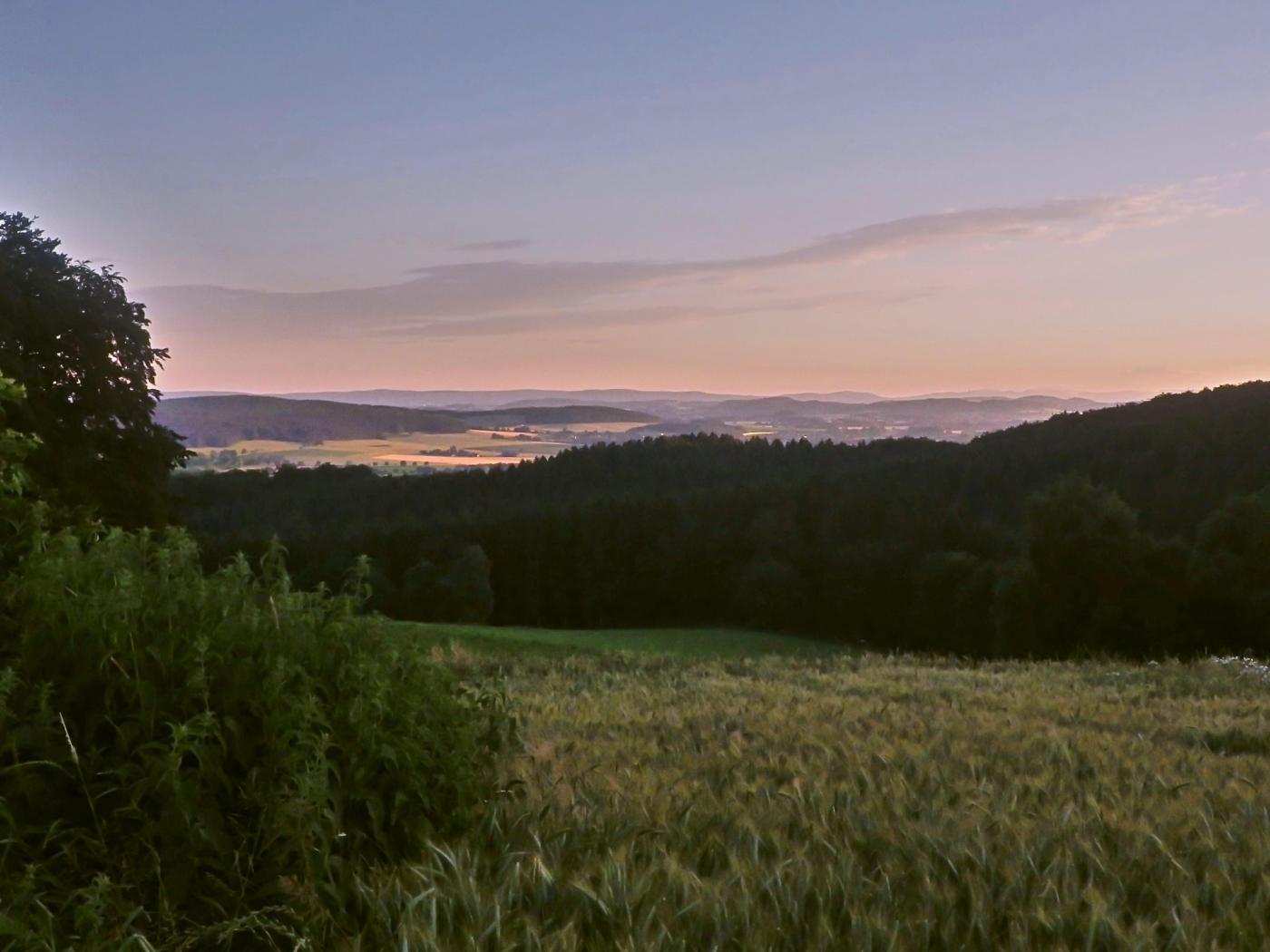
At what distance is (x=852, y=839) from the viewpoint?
468 centimetres

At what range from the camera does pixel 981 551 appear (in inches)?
3250

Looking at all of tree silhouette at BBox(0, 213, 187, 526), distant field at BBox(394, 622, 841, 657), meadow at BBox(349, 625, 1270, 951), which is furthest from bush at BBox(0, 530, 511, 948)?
tree silhouette at BBox(0, 213, 187, 526)

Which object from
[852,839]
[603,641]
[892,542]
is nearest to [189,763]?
[852,839]

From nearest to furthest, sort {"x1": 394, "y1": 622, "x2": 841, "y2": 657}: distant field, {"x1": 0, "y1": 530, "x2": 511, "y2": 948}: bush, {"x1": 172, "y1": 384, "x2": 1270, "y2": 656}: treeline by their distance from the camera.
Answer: {"x1": 0, "y1": 530, "x2": 511, "y2": 948}: bush, {"x1": 394, "y1": 622, "x2": 841, "y2": 657}: distant field, {"x1": 172, "y1": 384, "x2": 1270, "y2": 656}: treeline

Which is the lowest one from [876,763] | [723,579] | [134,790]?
[723,579]

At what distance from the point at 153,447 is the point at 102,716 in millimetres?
25571

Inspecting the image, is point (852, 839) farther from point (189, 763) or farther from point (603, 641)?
point (603, 641)

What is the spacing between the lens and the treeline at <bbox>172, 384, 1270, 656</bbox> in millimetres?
51281

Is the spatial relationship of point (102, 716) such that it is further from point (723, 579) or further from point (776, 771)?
point (723, 579)

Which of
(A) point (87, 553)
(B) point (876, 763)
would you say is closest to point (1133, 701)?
(B) point (876, 763)

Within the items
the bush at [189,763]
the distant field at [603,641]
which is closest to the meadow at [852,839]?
the bush at [189,763]

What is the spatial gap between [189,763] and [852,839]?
278 centimetres

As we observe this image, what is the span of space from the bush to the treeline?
4968cm

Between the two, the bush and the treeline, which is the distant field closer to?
the bush
